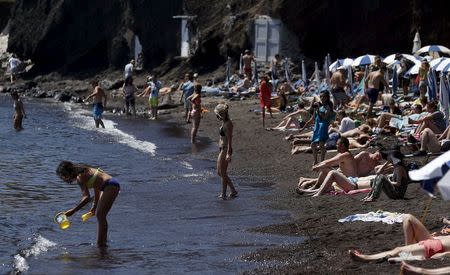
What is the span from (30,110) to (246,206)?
2567cm

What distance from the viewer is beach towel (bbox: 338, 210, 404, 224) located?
12774 millimetres

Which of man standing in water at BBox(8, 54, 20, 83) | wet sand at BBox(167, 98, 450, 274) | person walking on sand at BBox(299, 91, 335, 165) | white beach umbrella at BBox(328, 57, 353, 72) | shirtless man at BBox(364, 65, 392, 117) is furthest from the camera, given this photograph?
man standing in water at BBox(8, 54, 20, 83)

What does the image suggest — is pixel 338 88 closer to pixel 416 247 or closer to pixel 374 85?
pixel 374 85

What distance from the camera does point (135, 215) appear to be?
15516mm

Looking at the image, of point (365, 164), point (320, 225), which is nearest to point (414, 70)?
point (365, 164)

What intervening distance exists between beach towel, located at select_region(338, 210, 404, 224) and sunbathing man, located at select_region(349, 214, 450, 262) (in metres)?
1.97

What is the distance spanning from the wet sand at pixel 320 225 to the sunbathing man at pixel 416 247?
0.10 metres

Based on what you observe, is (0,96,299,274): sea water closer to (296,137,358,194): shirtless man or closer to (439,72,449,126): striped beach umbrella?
(296,137,358,194): shirtless man

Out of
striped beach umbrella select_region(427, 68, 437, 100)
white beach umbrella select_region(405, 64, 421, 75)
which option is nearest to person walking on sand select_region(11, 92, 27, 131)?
white beach umbrella select_region(405, 64, 421, 75)

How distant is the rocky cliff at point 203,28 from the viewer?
36719 mm

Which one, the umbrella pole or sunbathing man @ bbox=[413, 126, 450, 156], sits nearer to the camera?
the umbrella pole

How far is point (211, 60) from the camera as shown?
4262cm

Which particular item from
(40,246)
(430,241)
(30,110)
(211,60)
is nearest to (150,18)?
(211,60)

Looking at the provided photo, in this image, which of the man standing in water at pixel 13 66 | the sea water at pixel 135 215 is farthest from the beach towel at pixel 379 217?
the man standing in water at pixel 13 66
